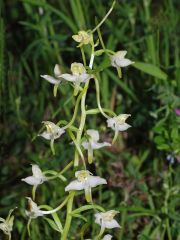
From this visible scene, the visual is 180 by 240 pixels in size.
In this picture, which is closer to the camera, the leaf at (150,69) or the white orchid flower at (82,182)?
the white orchid flower at (82,182)

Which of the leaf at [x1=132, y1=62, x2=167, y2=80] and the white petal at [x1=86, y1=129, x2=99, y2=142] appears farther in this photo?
the leaf at [x1=132, y1=62, x2=167, y2=80]

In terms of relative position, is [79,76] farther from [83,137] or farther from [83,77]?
[83,137]

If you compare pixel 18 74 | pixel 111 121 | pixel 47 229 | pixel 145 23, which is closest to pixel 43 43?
pixel 18 74

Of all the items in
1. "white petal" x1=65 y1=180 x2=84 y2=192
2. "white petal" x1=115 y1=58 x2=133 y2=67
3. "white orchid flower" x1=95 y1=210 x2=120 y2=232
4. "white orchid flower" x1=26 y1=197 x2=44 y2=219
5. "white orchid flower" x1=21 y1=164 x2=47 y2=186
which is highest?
"white petal" x1=115 y1=58 x2=133 y2=67

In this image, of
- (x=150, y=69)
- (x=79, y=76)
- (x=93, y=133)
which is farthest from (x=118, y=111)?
(x=79, y=76)

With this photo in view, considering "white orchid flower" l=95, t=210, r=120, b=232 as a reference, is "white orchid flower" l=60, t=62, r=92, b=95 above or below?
above

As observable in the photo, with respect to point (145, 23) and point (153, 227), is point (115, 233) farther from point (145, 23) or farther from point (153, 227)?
point (145, 23)

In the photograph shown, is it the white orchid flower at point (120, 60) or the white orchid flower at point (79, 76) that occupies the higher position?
the white orchid flower at point (120, 60)

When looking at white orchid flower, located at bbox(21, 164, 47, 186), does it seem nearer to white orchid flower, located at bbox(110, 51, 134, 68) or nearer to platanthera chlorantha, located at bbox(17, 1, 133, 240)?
platanthera chlorantha, located at bbox(17, 1, 133, 240)

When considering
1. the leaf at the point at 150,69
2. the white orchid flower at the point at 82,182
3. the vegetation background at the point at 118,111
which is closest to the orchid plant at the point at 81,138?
the white orchid flower at the point at 82,182

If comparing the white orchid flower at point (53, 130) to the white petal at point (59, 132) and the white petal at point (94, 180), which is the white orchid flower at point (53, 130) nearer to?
the white petal at point (59, 132)

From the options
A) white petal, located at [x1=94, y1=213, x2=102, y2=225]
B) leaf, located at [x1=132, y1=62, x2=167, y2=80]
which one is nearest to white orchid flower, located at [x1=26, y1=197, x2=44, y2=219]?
white petal, located at [x1=94, y1=213, x2=102, y2=225]
